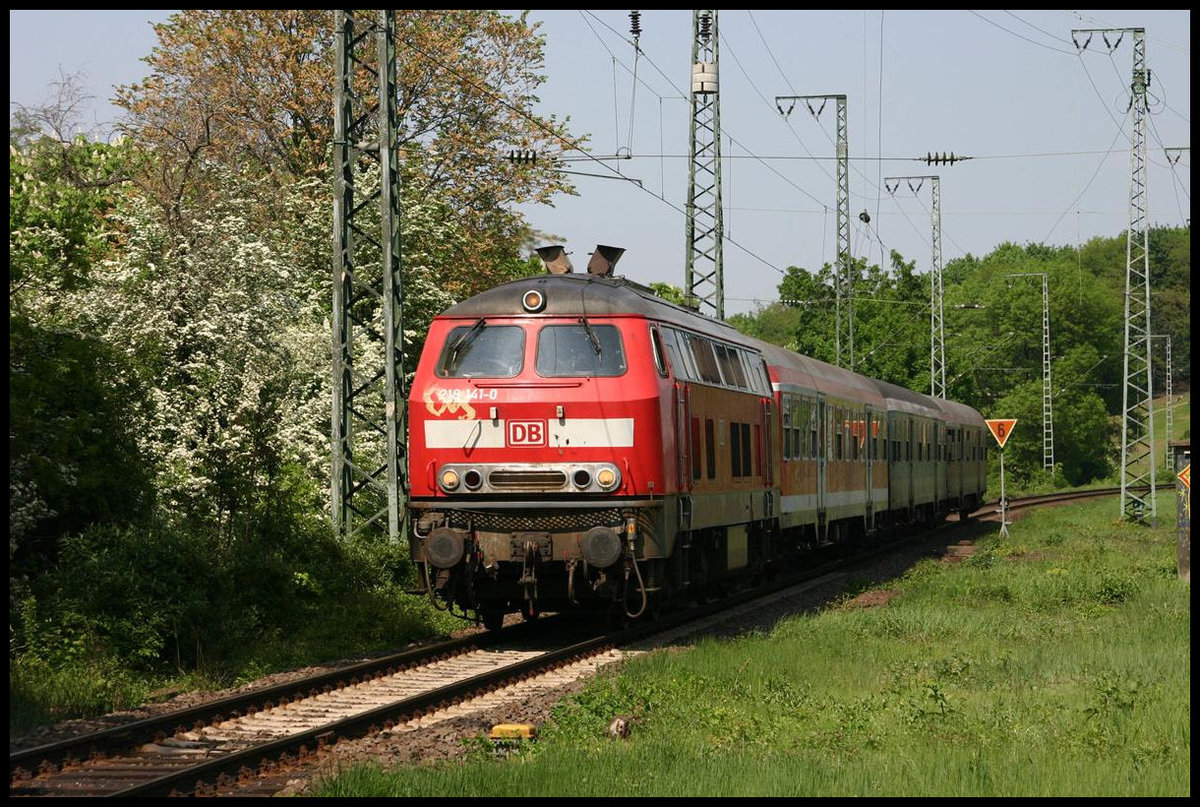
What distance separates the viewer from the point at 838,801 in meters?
7.83

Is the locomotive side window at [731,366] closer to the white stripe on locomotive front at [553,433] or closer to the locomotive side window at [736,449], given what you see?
the locomotive side window at [736,449]

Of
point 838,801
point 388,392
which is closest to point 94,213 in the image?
point 388,392

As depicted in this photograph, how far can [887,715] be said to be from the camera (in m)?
11.0

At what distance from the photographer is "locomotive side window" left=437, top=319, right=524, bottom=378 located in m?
15.9

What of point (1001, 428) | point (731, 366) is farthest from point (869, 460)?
point (731, 366)

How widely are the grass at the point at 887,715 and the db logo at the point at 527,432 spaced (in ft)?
8.68

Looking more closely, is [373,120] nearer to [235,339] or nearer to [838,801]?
[235,339]

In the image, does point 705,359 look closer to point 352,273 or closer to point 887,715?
point 352,273

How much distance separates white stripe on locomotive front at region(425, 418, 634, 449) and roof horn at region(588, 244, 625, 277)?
3.35 meters

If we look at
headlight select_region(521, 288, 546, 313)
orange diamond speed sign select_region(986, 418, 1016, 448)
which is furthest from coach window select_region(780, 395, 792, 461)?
orange diamond speed sign select_region(986, 418, 1016, 448)

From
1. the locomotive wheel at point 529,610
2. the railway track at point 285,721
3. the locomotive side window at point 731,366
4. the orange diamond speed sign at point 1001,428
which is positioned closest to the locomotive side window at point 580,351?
the locomotive wheel at point 529,610

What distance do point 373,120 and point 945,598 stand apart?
1025 inches

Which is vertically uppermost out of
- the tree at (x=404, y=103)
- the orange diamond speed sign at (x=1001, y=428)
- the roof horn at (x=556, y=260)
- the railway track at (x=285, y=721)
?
the tree at (x=404, y=103)

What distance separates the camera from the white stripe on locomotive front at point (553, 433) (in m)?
15.4
